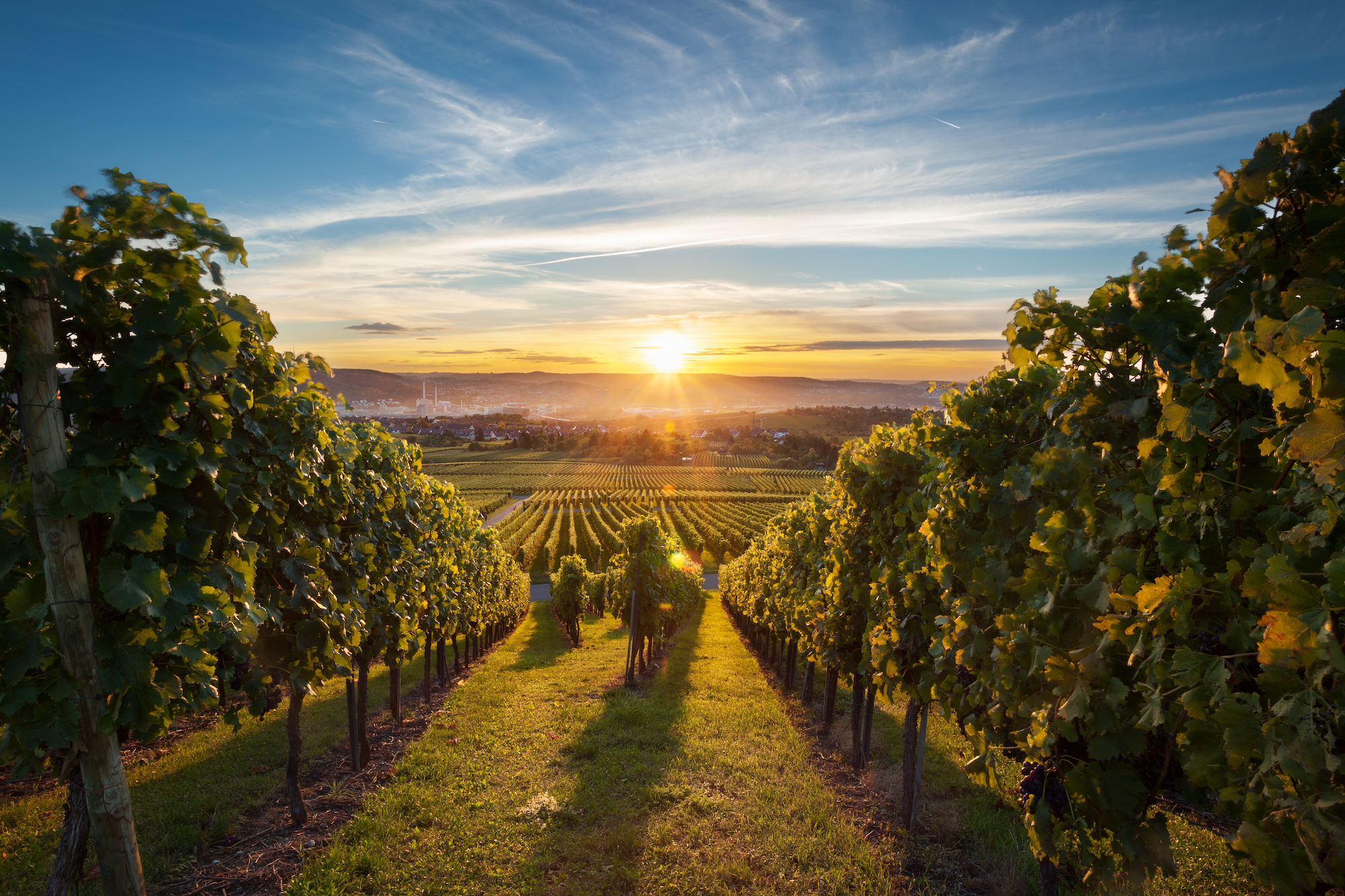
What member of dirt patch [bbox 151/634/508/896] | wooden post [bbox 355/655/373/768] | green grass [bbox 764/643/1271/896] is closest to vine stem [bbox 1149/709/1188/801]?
green grass [bbox 764/643/1271/896]

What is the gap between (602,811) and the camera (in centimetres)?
795

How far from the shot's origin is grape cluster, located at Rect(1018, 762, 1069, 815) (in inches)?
149

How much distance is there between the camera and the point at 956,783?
9227 millimetres

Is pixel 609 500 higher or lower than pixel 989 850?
lower

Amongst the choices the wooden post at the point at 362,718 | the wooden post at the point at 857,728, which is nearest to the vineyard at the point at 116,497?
the wooden post at the point at 362,718

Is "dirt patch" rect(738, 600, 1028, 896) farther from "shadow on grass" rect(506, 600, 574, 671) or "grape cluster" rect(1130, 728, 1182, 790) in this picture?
"shadow on grass" rect(506, 600, 574, 671)

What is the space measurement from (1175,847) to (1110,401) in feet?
21.2

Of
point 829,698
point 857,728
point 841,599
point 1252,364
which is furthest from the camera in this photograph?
point 829,698

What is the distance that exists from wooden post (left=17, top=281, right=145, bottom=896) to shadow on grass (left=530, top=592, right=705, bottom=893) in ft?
13.6

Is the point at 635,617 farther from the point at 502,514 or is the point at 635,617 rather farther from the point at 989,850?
the point at 502,514

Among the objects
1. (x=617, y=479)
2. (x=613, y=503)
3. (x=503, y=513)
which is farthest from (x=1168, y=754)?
(x=617, y=479)

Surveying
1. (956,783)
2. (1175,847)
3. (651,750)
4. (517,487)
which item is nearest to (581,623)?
(651,750)

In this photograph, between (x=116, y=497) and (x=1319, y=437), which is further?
(x=116, y=497)

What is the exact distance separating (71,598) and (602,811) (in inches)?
262
